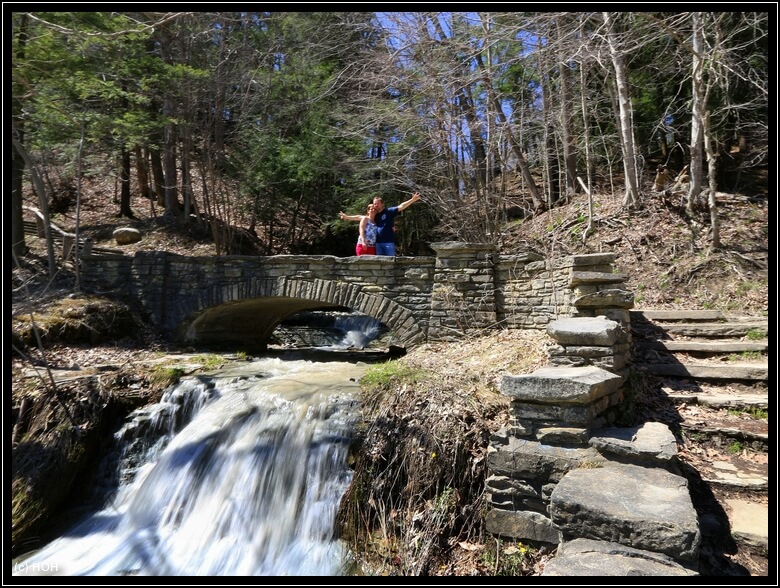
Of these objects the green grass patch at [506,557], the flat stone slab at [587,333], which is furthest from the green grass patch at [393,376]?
the green grass patch at [506,557]

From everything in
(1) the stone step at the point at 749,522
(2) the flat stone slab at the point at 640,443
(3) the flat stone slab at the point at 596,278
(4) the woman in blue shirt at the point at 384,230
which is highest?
(4) the woman in blue shirt at the point at 384,230

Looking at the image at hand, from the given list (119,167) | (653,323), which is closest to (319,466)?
(653,323)

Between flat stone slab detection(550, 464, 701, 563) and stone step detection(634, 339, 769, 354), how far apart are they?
2619 mm

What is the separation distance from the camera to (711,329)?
18.3 ft

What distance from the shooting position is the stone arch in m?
7.88

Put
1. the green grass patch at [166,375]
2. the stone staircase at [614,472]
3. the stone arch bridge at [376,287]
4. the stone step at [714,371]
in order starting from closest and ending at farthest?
the stone staircase at [614,472]
the stone step at [714,371]
the green grass patch at [166,375]
the stone arch bridge at [376,287]

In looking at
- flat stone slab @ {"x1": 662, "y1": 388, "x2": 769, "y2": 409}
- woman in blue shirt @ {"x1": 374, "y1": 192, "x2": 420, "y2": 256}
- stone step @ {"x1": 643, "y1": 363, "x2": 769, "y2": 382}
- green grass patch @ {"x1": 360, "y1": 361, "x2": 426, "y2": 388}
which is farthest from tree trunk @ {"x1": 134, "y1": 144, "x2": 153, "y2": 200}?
flat stone slab @ {"x1": 662, "y1": 388, "x2": 769, "y2": 409}

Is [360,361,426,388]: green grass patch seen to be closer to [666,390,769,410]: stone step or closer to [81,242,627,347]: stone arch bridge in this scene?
[81,242,627,347]: stone arch bridge

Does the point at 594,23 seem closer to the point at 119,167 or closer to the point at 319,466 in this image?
the point at 319,466

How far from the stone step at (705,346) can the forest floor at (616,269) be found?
534 mm

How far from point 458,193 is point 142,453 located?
771 centimetres

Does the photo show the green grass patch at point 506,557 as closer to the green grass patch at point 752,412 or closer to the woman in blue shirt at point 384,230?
the green grass patch at point 752,412

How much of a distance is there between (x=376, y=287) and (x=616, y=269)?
4.26 m

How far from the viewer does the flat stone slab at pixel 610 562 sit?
241 centimetres
